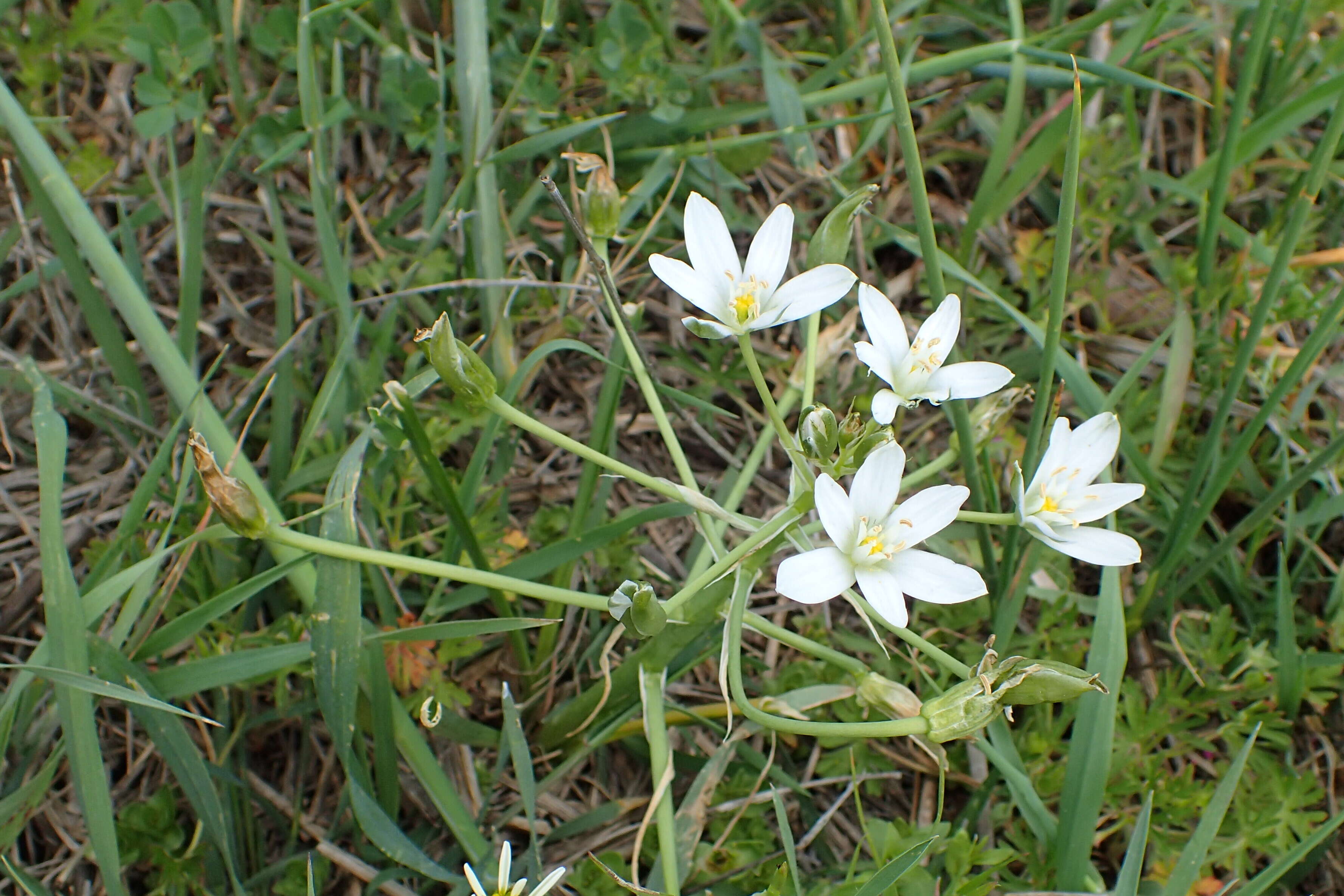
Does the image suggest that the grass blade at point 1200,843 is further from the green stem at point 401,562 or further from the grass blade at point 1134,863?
the green stem at point 401,562

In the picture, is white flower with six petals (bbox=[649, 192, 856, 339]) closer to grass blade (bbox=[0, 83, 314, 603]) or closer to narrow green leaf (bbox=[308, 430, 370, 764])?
narrow green leaf (bbox=[308, 430, 370, 764])

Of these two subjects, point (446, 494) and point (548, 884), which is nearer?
point (548, 884)

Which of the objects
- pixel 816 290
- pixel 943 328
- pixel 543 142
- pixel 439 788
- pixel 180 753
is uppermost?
pixel 543 142

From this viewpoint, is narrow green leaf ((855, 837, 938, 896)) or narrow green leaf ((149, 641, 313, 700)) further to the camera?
narrow green leaf ((149, 641, 313, 700))

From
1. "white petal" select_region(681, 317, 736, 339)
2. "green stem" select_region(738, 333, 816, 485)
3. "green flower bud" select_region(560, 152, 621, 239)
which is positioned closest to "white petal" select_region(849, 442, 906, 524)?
"green stem" select_region(738, 333, 816, 485)

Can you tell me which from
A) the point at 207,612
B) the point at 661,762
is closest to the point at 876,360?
the point at 661,762

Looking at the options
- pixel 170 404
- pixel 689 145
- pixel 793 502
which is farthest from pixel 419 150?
pixel 793 502

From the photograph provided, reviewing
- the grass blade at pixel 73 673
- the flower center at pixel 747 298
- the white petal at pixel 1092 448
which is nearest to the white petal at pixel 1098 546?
the white petal at pixel 1092 448

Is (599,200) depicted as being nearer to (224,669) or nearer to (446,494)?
(446,494)
